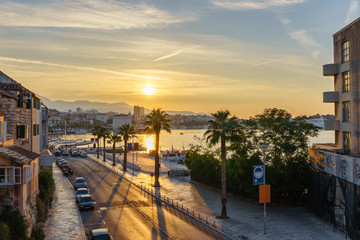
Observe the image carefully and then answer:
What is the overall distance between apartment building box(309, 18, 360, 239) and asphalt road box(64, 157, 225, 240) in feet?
38.2

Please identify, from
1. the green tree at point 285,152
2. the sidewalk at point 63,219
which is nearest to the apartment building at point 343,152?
the green tree at point 285,152

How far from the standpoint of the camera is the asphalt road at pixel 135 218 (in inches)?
1189

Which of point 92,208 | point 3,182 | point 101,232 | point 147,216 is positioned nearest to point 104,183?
point 92,208

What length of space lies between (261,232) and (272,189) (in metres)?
9.74

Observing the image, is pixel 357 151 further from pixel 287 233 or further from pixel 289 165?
pixel 287 233

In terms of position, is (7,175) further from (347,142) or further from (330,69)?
(330,69)

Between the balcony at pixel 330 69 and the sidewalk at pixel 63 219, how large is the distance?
1182 inches

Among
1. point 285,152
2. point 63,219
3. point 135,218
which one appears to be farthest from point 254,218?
point 63,219

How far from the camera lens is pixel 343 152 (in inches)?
1470

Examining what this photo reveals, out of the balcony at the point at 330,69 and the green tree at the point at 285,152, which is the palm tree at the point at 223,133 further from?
the balcony at the point at 330,69

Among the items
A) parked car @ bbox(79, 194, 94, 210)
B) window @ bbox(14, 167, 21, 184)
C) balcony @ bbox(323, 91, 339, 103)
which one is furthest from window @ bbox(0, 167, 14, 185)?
balcony @ bbox(323, 91, 339, 103)

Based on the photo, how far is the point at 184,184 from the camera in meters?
59.1

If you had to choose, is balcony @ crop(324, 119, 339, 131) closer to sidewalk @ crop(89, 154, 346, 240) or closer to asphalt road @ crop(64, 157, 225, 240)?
sidewalk @ crop(89, 154, 346, 240)

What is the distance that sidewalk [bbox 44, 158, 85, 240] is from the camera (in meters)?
30.4
